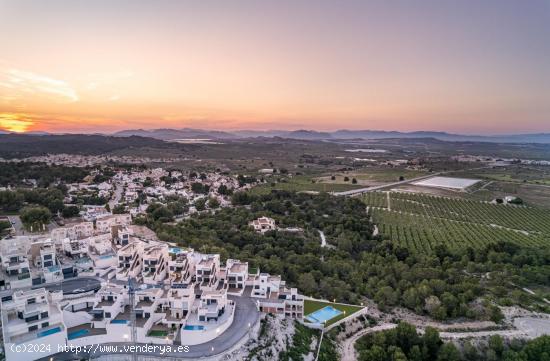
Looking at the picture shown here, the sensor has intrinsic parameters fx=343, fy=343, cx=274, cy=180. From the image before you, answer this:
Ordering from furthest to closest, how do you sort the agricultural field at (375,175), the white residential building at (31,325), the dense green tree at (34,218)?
the agricultural field at (375,175) → the dense green tree at (34,218) → the white residential building at (31,325)

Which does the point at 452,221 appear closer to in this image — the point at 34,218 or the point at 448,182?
the point at 448,182

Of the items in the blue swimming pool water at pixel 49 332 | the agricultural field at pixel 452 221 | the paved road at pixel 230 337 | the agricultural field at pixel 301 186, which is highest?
the blue swimming pool water at pixel 49 332

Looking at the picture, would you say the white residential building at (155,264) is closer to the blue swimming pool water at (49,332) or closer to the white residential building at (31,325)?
the white residential building at (31,325)

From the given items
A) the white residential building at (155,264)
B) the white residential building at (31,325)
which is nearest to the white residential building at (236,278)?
the white residential building at (155,264)

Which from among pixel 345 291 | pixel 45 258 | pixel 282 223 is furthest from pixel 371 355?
pixel 282 223

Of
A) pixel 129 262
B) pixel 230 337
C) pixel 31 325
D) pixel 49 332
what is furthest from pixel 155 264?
pixel 230 337

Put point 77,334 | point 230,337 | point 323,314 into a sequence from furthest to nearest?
1. point 323,314
2. point 230,337
3. point 77,334
